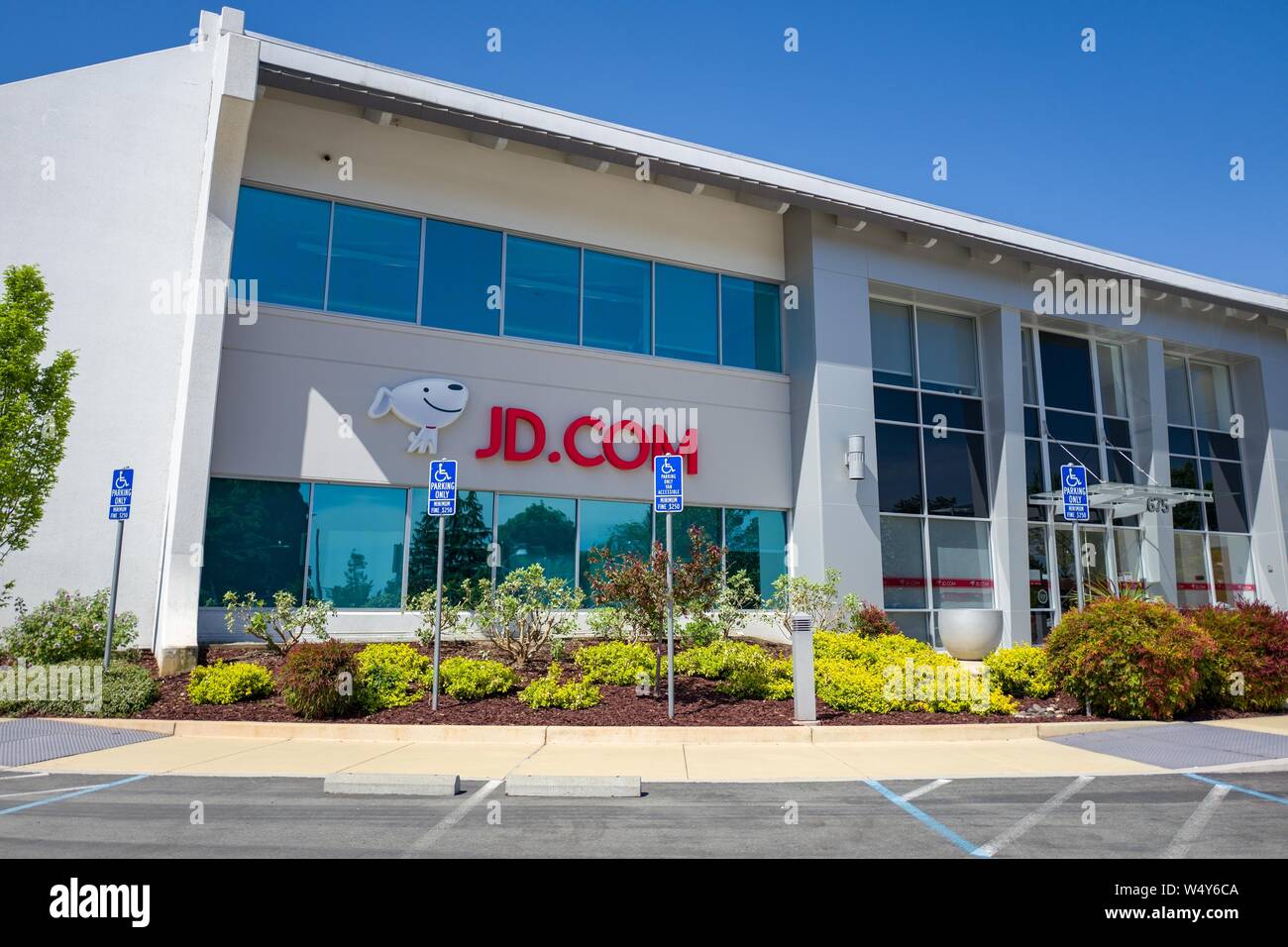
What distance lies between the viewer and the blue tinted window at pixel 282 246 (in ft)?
47.6

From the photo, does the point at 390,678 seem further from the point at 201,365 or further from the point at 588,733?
the point at 201,365

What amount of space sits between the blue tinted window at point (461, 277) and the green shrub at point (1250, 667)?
12723mm

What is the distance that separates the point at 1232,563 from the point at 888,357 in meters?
12.4

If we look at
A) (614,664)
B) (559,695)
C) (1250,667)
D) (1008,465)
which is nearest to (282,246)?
(614,664)

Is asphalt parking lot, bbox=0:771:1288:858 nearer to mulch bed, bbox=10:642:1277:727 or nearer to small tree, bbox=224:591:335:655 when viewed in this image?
mulch bed, bbox=10:642:1277:727

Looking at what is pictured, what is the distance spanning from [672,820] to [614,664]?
18.7ft

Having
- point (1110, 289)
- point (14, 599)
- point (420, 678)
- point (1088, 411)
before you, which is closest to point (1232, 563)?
point (1088, 411)

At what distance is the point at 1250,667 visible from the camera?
11633 mm

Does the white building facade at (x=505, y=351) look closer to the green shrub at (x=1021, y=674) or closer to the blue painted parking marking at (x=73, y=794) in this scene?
the green shrub at (x=1021, y=674)

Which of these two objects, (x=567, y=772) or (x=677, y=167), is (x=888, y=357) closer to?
(x=677, y=167)

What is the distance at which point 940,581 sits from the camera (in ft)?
60.7

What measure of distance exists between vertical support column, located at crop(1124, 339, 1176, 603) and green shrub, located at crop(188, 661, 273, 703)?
793 inches

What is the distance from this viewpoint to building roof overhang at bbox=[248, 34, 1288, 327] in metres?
13.9

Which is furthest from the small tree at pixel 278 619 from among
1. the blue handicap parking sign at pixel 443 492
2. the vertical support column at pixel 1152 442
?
the vertical support column at pixel 1152 442
